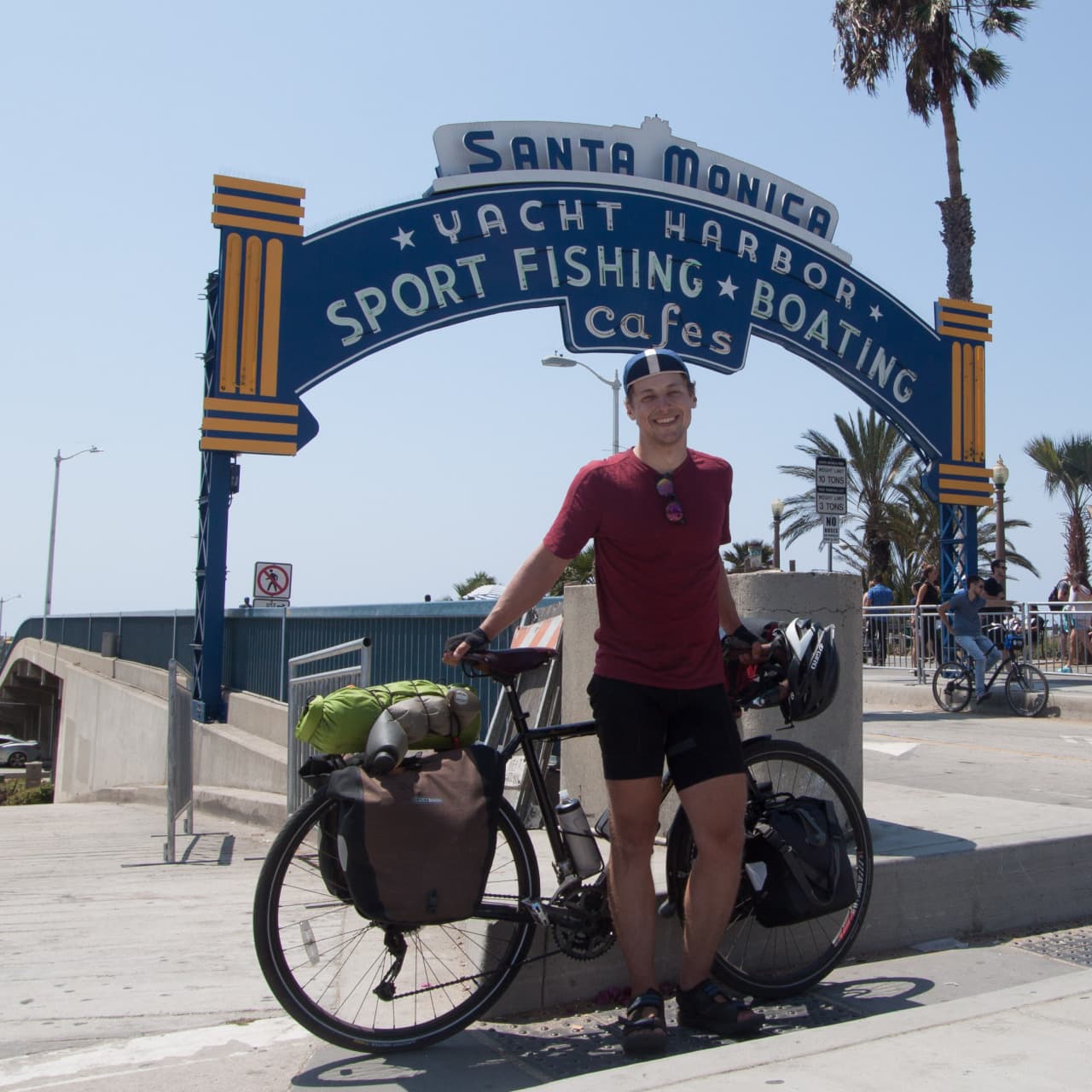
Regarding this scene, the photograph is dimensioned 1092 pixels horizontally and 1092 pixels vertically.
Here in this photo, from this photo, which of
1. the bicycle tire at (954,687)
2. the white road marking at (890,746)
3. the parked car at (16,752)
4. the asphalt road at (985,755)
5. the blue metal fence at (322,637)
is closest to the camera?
the asphalt road at (985,755)

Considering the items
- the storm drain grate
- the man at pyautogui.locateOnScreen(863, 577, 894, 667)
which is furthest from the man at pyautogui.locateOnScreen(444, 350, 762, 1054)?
the man at pyautogui.locateOnScreen(863, 577, 894, 667)

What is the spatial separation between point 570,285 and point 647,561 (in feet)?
39.5

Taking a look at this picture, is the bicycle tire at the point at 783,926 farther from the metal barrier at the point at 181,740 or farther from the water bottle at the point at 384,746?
the metal barrier at the point at 181,740

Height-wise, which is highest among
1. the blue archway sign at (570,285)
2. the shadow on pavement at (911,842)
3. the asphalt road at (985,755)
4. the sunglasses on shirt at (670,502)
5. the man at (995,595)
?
the blue archway sign at (570,285)

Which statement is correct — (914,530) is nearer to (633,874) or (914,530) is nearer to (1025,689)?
(1025,689)

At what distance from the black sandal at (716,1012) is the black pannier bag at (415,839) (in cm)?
73

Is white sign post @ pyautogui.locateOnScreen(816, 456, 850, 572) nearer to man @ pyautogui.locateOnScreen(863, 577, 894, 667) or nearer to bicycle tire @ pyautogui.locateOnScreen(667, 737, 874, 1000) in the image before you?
man @ pyautogui.locateOnScreen(863, 577, 894, 667)

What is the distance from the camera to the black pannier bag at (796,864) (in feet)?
12.3

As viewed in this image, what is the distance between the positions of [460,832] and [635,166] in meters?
13.9

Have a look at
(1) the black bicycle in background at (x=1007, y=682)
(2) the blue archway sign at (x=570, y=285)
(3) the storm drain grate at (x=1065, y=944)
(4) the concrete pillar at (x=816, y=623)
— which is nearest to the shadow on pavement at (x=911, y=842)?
(4) the concrete pillar at (x=816, y=623)

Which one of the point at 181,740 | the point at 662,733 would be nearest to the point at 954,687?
the point at 181,740

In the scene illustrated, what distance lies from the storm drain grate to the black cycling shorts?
175 centimetres

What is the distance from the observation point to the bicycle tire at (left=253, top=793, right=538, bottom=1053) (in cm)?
326

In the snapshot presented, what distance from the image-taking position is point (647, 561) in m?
Answer: 3.50
